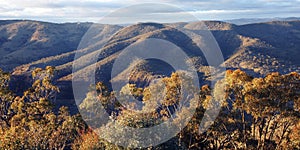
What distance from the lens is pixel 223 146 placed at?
27.2 m

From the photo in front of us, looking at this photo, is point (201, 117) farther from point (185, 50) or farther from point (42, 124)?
point (185, 50)

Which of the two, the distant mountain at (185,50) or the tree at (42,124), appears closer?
the tree at (42,124)

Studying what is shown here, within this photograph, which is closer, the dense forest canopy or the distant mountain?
the dense forest canopy

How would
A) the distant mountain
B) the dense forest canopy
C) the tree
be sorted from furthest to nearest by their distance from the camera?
the distant mountain → the tree → the dense forest canopy

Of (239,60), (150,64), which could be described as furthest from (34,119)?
(239,60)

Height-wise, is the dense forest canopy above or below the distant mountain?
above

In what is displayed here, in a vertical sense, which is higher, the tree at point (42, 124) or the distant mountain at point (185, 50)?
the tree at point (42, 124)

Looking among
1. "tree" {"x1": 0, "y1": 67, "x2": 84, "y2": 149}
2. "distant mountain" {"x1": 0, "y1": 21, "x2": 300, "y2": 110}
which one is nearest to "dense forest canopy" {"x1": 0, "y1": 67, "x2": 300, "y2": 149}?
"tree" {"x1": 0, "y1": 67, "x2": 84, "y2": 149}

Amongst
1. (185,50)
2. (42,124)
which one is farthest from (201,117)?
(185,50)

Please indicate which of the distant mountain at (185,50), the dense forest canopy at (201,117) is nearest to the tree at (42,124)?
the dense forest canopy at (201,117)

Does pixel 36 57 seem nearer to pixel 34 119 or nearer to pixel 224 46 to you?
pixel 224 46

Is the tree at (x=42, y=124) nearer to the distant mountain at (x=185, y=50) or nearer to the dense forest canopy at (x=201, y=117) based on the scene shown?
the dense forest canopy at (x=201, y=117)

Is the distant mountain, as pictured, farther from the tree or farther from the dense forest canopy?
the dense forest canopy

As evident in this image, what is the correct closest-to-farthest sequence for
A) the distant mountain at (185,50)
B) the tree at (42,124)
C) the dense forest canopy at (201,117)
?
the dense forest canopy at (201,117), the tree at (42,124), the distant mountain at (185,50)
